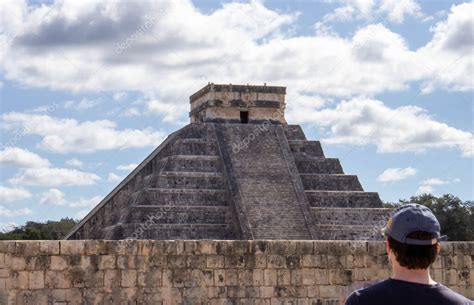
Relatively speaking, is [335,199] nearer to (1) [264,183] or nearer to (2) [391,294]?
(1) [264,183]

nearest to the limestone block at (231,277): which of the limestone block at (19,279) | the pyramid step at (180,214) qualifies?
the limestone block at (19,279)

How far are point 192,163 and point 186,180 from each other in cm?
143

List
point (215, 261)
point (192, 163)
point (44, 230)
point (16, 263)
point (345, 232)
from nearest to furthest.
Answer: point (16, 263), point (215, 261), point (345, 232), point (192, 163), point (44, 230)

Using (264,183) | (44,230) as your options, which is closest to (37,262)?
(264,183)

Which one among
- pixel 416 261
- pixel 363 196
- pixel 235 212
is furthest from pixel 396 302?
pixel 363 196

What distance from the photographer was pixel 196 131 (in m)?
36.0

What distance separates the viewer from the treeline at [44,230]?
57.2 metres

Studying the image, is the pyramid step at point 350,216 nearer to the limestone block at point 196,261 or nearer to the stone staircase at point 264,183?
the stone staircase at point 264,183

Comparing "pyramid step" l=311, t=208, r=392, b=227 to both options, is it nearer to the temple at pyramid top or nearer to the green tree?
the temple at pyramid top

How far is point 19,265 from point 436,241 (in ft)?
26.4

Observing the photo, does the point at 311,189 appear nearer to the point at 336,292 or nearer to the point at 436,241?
the point at 336,292

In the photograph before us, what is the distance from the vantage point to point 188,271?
11531 mm

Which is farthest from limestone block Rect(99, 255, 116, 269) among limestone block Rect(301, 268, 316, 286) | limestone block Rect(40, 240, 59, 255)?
limestone block Rect(301, 268, 316, 286)

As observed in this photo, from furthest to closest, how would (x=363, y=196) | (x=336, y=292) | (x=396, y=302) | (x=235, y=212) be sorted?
(x=363, y=196) → (x=235, y=212) → (x=336, y=292) → (x=396, y=302)
